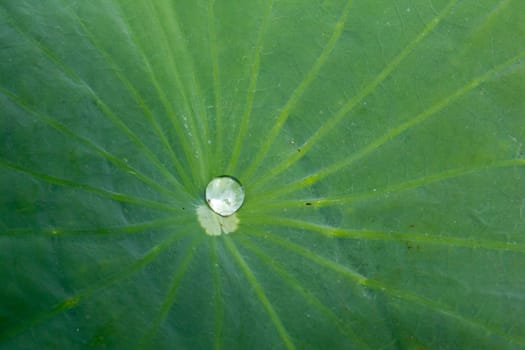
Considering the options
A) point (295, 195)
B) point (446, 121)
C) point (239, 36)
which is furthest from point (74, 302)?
point (446, 121)

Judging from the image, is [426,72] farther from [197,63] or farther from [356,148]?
[197,63]

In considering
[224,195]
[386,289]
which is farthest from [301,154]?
[386,289]

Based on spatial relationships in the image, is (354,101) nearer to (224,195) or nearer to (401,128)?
(401,128)

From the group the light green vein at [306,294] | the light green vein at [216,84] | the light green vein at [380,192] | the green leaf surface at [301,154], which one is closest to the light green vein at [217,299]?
the green leaf surface at [301,154]

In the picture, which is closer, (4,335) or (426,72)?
(4,335)

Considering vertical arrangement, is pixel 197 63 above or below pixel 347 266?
above

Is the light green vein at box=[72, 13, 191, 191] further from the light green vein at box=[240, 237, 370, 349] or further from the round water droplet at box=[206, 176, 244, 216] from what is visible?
the light green vein at box=[240, 237, 370, 349]
